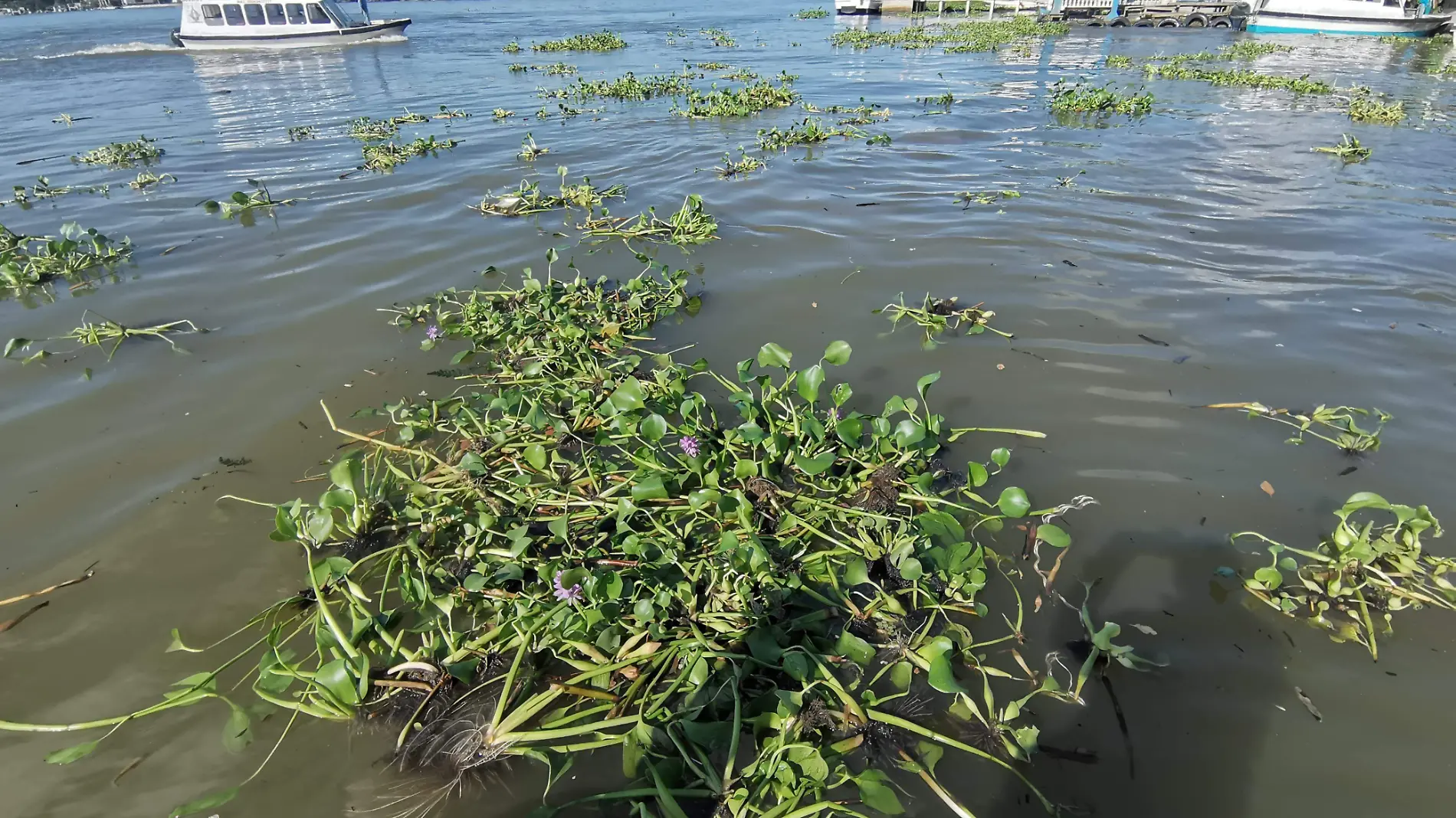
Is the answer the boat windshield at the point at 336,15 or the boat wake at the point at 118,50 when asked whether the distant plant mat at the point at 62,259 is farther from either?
the boat wake at the point at 118,50

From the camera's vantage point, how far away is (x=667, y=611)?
245cm

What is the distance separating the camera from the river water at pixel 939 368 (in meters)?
2.14

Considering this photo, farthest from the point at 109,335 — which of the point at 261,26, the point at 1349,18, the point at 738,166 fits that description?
the point at 1349,18

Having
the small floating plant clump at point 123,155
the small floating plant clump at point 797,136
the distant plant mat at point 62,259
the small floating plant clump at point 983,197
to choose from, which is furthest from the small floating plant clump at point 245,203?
the small floating plant clump at point 983,197

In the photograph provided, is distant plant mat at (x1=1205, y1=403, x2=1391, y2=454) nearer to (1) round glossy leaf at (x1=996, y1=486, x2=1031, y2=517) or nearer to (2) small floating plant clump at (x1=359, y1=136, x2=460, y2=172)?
(1) round glossy leaf at (x1=996, y1=486, x2=1031, y2=517)

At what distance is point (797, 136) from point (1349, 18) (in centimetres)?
2603

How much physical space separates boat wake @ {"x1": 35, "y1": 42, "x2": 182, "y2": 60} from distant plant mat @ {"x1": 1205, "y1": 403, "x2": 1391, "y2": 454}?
115 ft

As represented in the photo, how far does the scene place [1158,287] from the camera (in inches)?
193

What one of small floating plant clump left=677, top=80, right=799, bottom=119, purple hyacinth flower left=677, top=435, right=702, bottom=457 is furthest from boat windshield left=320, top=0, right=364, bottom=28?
purple hyacinth flower left=677, top=435, right=702, bottom=457

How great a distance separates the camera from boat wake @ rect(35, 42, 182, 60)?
25.0 m

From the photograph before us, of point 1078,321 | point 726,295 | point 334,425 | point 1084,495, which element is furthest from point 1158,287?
point 334,425

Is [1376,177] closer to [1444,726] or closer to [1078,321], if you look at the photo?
[1078,321]

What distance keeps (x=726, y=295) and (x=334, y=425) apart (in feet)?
9.13

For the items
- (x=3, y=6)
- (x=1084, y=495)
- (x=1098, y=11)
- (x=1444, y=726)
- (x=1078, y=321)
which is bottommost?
(x=1444, y=726)
